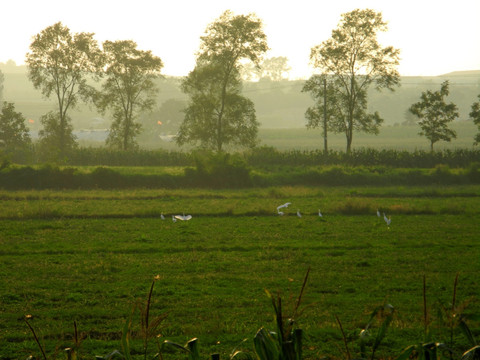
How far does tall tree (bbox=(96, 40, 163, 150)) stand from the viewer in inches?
2721

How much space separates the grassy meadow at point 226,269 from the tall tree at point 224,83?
30.6 metres

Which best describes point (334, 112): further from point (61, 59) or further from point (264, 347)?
point (264, 347)

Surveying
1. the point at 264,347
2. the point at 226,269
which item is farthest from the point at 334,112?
the point at 264,347

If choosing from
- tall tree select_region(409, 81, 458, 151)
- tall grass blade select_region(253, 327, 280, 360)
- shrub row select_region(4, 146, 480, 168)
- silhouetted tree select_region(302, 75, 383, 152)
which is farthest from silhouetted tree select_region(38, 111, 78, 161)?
tall grass blade select_region(253, 327, 280, 360)

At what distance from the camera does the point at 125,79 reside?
7006 cm

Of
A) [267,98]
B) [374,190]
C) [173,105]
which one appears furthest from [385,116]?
[374,190]

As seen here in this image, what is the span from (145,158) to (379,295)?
51.6 meters

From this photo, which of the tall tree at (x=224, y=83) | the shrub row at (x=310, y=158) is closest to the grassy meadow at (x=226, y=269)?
the shrub row at (x=310, y=158)

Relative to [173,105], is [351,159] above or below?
below

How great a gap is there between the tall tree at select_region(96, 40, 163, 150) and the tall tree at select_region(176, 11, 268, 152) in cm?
699

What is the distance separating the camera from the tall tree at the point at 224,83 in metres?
64.2

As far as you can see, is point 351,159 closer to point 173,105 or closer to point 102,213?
point 102,213

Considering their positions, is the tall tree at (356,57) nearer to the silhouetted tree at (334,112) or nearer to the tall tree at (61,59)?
the silhouetted tree at (334,112)

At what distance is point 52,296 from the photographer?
13711 mm
